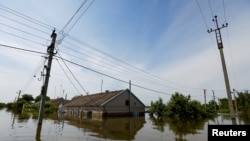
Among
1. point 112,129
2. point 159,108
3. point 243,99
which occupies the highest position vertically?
point 243,99

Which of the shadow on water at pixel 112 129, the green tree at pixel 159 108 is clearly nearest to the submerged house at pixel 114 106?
the green tree at pixel 159 108

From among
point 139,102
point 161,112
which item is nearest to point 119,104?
point 139,102

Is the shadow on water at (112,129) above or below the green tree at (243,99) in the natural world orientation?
below

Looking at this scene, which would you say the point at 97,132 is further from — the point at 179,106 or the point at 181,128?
the point at 179,106

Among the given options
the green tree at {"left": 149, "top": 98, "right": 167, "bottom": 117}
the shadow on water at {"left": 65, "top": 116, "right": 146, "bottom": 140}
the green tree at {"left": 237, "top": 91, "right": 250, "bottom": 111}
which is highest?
the green tree at {"left": 237, "top": 91, "right": 250, "bottom": 111}

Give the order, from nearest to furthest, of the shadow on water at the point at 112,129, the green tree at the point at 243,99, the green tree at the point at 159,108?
1. the shadow on water at the point at 112,129
2. the green tree at the point at 159,108
3. the green tree at the point at 243,99

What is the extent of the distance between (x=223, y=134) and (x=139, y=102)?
1407 inches

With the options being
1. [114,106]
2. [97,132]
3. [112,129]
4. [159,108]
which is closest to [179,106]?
[159,108]

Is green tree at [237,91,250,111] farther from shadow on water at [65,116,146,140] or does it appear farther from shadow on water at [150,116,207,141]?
shadow on water at [65,116,146,140]

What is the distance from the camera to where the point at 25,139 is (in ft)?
40.8

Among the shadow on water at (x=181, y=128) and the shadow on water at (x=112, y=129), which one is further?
the shadow on water at (x=181, y=128)

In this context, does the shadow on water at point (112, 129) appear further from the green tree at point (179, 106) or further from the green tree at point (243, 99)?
the green tree at point (243, 99)

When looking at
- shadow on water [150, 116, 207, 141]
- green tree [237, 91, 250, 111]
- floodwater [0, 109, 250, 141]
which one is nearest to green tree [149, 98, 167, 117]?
shadow on water [150, 116, 207, 141]

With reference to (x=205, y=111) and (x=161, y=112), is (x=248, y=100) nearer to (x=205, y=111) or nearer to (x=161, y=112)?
(x=205, y=111)
